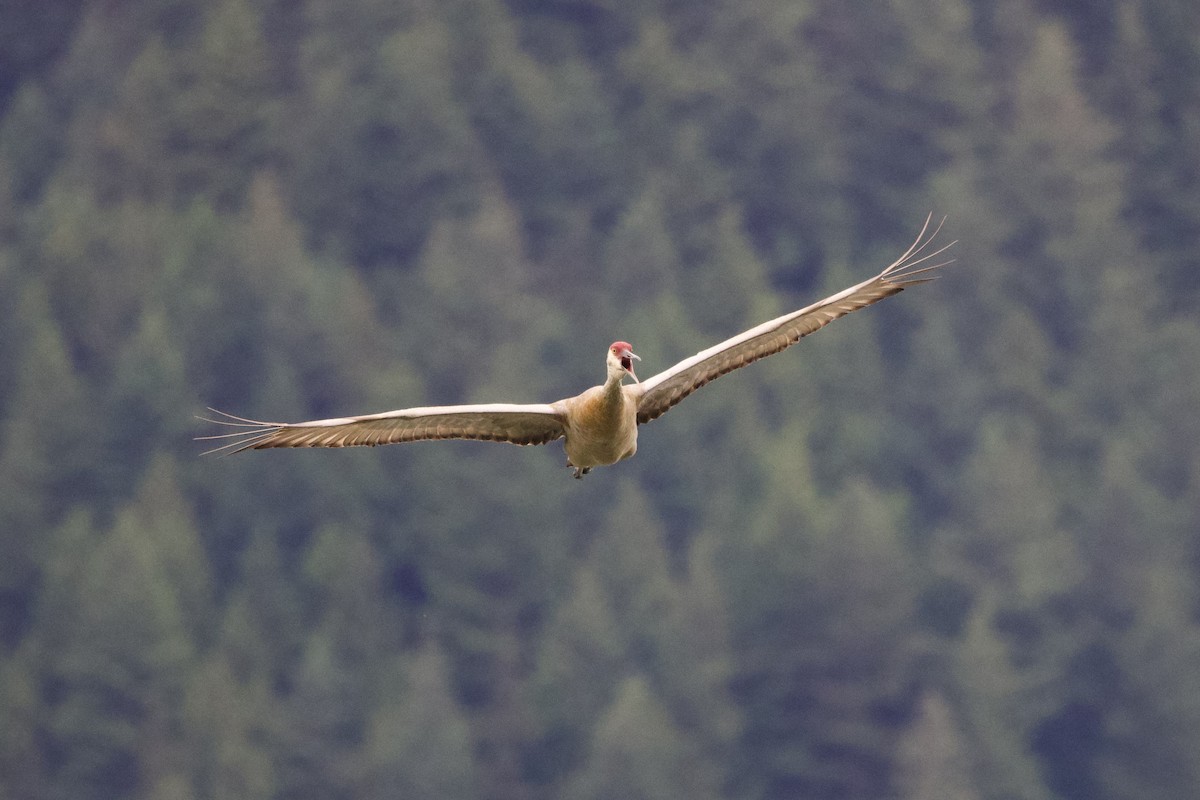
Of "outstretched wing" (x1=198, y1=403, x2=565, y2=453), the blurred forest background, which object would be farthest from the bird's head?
the blurred forest background

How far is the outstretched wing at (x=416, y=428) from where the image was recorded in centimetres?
1859

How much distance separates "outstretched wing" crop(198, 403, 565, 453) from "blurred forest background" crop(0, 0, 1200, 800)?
62.3 m

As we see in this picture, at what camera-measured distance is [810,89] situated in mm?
141750

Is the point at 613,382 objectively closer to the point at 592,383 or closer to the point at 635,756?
the point at 635,756

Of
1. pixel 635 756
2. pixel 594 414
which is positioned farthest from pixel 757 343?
pixel 635 756

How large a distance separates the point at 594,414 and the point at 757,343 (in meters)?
2.06

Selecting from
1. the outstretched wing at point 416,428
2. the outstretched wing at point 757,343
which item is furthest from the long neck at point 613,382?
the outstretched wing at point 757,343

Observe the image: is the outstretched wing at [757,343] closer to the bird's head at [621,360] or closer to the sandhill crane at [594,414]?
the sandhill crane at [594,414]

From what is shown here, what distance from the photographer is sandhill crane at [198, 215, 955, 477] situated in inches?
744

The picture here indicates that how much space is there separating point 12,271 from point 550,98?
38113 mm

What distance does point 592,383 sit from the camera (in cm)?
10288

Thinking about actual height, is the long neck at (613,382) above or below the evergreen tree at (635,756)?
below

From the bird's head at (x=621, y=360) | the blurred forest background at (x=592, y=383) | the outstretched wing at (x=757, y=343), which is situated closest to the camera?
the bird's head at (x=621, y=360)

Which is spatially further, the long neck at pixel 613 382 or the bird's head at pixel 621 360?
the long neck at pixel 613 382
